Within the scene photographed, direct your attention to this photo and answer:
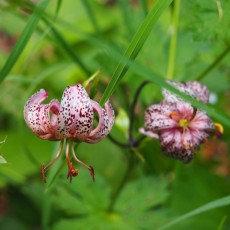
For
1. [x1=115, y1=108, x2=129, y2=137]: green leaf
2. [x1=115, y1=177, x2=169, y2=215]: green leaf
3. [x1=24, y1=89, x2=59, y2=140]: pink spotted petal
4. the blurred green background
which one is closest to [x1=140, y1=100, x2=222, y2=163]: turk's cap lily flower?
the blurred green background

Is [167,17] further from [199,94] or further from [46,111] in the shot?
[46,111]

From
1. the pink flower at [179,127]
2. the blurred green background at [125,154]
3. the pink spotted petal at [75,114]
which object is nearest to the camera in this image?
the pink spotted petal at [75,114]

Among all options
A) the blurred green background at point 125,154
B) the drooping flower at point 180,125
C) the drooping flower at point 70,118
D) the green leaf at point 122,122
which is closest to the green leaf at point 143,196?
the blurred green background at point 125,154

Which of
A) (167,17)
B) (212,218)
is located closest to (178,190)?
(212,218)

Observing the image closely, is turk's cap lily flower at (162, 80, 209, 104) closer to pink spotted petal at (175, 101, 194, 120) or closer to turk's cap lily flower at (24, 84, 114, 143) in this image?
pink spotted petal at (175, 101, 194, 120)

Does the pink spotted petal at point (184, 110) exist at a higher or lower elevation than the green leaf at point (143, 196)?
higher

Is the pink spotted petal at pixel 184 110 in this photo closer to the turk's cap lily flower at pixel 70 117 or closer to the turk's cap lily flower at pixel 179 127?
the turk's cap lily flower at pixel 179 127
